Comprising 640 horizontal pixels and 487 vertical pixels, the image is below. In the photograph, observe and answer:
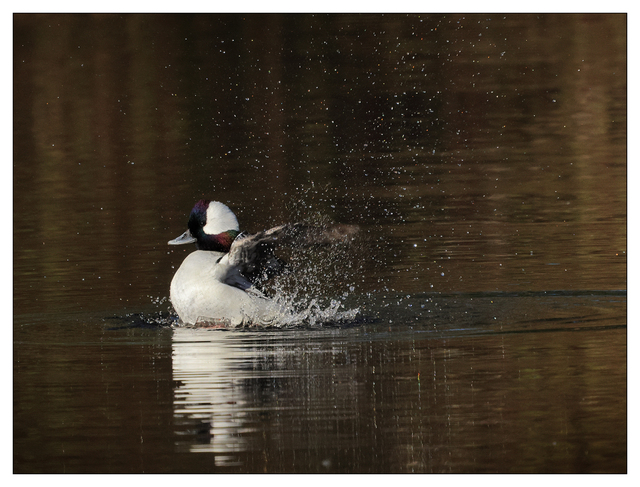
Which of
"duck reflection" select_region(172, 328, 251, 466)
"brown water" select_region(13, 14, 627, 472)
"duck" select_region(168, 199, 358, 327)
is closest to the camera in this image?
"duck reflection" select_region(172, 328, 251, 466)

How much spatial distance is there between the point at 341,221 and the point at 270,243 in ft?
10.1

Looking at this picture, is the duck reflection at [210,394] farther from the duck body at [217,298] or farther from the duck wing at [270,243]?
the duck wing at [270,243]

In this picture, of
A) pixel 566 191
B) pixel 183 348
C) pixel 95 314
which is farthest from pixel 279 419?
pixel 566 191

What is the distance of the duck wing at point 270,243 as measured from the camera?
681 centimetres

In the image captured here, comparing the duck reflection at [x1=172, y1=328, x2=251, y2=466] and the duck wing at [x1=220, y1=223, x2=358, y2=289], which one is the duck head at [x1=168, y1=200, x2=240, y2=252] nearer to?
the duck wing at [x1=220, y1=223, x2=358, y2=289]

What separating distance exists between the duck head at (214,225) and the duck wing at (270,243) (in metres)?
0.28

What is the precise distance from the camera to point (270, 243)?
24.5 feet

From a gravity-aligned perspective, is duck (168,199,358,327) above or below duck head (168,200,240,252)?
below

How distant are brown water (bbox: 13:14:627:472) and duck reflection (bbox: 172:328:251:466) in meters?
0.02

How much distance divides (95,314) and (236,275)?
1.14 meters

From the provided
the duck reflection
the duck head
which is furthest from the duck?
the duck reflection

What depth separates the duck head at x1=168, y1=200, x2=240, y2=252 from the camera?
7695 mm

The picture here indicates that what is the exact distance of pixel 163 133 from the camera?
14844 mm

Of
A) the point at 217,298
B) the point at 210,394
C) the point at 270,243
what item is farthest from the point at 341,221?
the point at 210,394
